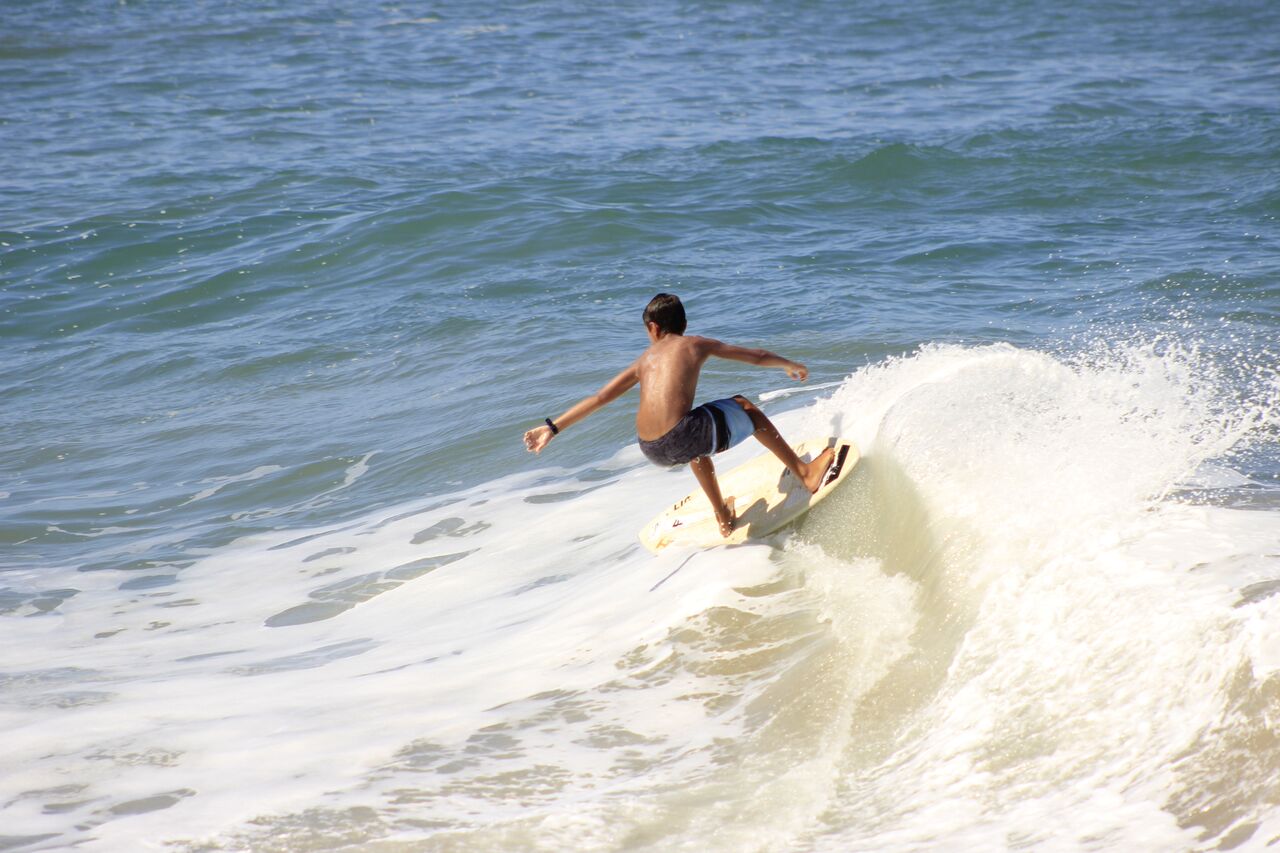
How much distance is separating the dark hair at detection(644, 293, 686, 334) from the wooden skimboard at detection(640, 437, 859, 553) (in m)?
1.07

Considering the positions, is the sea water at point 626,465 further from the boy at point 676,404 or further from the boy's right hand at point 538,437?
the boy's right hand at point 538,437

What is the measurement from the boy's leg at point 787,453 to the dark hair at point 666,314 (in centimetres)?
47

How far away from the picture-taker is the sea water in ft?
14.1

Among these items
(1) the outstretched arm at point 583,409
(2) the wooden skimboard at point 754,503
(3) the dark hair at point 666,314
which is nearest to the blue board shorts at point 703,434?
(1) the outstretched arm at point 583,409

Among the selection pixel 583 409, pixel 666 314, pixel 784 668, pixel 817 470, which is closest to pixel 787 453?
pixel 817 470

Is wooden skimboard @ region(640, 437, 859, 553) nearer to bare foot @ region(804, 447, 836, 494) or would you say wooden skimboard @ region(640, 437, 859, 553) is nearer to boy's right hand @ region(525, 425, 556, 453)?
bare foot @ region(804, 447, 836, 494)

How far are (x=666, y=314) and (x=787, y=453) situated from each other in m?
0.94

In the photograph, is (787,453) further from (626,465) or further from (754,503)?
(626,465)

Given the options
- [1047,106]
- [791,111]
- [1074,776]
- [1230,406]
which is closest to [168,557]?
[1074,776]

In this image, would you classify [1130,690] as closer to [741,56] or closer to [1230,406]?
[1230,406]

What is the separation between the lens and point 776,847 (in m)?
3.92

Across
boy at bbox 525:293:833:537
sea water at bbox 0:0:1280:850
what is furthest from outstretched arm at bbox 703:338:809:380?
sea water at bbox 0:0:1280:850

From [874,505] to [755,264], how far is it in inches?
287

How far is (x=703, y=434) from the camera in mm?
5883
